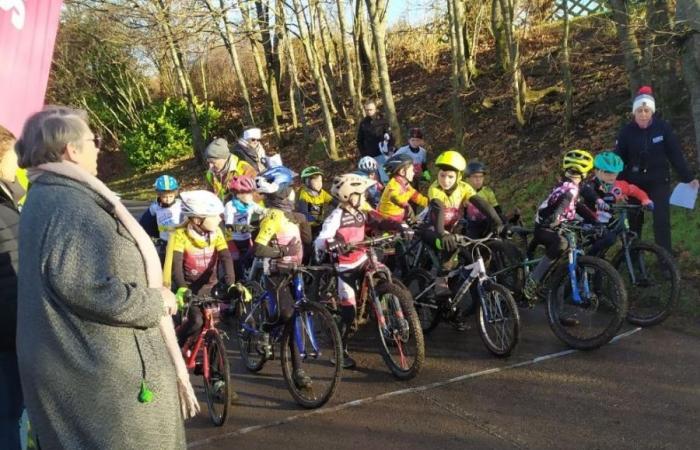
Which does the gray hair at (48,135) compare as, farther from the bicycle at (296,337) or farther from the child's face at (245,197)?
the child's face at (245,197)

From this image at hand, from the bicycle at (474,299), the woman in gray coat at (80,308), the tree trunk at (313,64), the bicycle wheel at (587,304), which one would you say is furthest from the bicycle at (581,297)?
the tree trunk at (313,64)

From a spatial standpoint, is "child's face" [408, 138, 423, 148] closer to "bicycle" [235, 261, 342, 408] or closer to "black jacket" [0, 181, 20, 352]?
"bicycle" [235, 261, 342, 408]

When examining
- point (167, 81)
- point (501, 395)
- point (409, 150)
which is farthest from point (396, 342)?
point (167, 81)

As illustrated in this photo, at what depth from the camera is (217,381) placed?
15.5 feet

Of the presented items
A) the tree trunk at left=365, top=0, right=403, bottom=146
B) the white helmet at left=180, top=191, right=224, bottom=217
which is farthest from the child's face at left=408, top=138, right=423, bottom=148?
the white helmet at left=180, top=191, right=224, bottom=217

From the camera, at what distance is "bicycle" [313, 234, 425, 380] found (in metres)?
4.99

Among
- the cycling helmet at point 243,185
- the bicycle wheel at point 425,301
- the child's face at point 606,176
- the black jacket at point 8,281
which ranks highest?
the cycling helmet at point 243,185

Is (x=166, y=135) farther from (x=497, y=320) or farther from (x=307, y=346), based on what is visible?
(x=497, y=320)

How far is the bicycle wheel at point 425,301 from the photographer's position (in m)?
6.05

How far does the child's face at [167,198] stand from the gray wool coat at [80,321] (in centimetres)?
524

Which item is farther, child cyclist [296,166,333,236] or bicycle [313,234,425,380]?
child cyclist [296,166,333,236]

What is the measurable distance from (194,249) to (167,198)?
253 cm

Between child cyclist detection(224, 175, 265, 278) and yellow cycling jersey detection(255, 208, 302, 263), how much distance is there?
895mm

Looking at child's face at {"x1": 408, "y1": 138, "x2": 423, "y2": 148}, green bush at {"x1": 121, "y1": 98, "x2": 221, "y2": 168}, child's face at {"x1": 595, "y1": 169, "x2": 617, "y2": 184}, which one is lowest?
child's face at {"x1": 595, "y1": 169, "x2": 617, "y2": 184}
